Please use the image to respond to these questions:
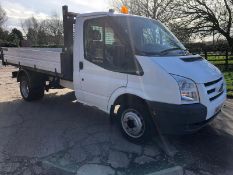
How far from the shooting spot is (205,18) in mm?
19188

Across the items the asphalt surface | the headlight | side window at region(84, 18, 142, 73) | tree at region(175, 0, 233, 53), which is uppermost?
tree at region(175, 0, 233, 53)

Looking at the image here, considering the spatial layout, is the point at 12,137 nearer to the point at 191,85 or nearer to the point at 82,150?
the point at 82,150

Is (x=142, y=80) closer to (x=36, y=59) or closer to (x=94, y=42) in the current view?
(x=94, y=42)

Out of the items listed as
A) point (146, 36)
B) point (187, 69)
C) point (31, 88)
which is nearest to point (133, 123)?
point (187, 69)

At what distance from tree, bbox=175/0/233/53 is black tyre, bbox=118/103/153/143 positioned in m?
15.4

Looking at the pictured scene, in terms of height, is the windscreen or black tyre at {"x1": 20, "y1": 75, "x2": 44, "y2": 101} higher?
the windscreen

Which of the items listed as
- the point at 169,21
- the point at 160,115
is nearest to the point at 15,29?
the point at 169,21

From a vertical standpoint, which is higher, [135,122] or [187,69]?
[187,69]

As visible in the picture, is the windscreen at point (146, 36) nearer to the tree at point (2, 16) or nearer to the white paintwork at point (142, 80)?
the white paintwork at point (142, 80)

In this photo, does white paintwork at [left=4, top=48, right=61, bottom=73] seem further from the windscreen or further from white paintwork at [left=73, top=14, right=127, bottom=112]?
the windscreen

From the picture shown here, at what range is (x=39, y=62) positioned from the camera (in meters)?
6.75

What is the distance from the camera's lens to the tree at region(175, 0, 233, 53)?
18516 millimetres

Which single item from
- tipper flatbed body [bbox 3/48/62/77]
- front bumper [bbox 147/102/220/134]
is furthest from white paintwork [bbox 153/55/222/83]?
tipper flatbed body [bbox 3/48/62/77]

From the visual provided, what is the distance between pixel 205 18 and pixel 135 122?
16687 millimetres
